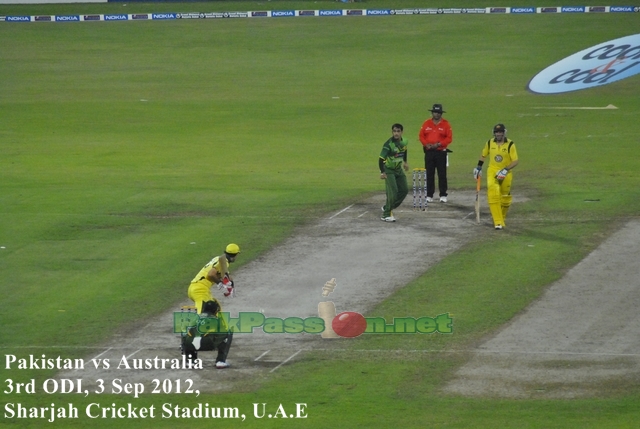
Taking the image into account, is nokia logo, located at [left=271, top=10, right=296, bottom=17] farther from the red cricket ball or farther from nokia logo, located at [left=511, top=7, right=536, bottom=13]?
the red cricket ball

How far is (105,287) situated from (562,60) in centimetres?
4089

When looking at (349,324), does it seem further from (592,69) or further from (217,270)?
(592,69)

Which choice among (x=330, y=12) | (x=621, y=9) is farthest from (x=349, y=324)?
(x=330, y=12)

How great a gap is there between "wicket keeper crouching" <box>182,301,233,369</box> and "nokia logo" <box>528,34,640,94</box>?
36.0 metres

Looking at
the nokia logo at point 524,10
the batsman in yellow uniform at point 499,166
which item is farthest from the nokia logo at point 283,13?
the batsman in yellow uniform at point 499,166

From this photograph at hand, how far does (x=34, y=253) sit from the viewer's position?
80.6 ft

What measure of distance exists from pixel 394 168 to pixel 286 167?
29.5 ft

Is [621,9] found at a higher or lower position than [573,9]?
lower

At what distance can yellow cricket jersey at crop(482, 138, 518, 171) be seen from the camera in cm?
2539

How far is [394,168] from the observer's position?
26.7m

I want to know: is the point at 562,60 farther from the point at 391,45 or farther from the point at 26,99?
the point at 26,99

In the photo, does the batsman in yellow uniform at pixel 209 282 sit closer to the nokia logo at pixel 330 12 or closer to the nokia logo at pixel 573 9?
the nokia logo at pixel 573 9

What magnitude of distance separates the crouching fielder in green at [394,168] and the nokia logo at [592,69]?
84.5 ft

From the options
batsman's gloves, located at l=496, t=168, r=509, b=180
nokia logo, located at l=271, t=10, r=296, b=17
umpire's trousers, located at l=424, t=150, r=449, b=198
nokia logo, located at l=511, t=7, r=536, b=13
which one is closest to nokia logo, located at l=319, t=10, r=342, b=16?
nokia logo, located at l=271, t=10, r=296, b=17
